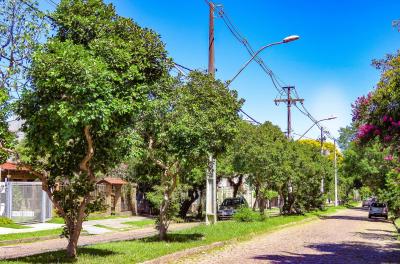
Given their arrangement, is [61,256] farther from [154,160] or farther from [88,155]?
[154,160]

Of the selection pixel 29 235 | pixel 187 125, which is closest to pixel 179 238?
pixel 187 125

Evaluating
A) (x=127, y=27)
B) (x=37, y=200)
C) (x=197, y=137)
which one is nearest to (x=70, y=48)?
(x=127, y=27)

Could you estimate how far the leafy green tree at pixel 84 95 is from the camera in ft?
32.1

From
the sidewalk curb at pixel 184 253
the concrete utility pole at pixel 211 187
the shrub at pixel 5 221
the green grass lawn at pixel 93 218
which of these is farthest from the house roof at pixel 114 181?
the sidewalk curb at pixel 184 253

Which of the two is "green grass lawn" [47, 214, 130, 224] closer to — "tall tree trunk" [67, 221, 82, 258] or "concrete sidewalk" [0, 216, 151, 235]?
"concrete sidewalk" [0, 216, 151, 235]

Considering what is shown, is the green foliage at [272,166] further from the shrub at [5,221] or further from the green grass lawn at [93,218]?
the shrub at [5,221]

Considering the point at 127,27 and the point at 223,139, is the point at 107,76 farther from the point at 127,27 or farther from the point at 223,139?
the point at 223,139

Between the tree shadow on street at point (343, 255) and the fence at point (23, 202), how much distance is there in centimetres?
1639

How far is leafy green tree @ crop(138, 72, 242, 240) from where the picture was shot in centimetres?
1550

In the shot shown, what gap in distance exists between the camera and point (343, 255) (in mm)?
16047

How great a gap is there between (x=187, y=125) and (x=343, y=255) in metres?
6.42

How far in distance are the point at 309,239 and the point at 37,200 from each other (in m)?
15.5

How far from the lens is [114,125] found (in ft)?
37.0

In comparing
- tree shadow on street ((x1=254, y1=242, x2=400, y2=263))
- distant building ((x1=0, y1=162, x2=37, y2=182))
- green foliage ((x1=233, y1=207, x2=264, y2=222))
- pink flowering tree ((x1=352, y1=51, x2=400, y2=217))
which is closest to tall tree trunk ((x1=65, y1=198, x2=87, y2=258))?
tree shadow on street ((x1=254, y1=242, x2=400, y2=263))
